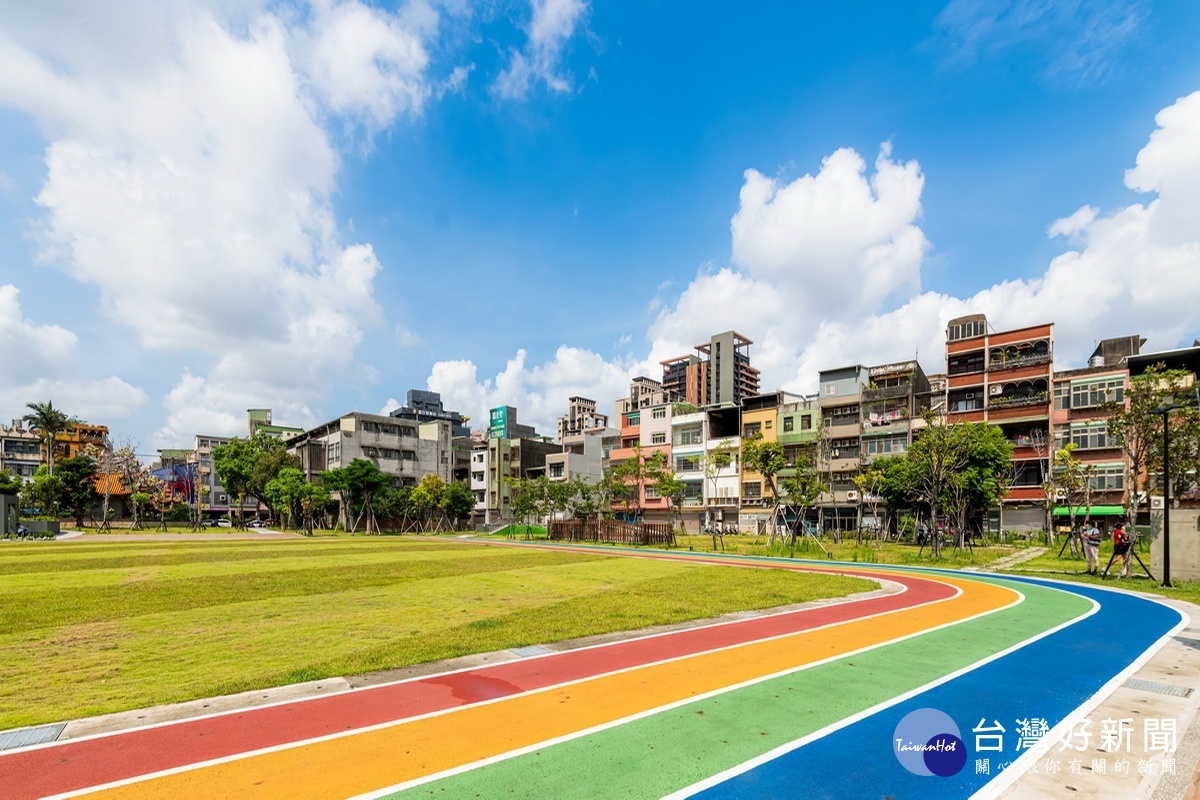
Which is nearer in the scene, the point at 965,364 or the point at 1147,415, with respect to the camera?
the point at 1147,415

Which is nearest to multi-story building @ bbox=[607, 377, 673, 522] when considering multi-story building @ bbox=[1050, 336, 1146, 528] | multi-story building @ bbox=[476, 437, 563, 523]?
multi-story building @ bbox=[476, 437, 563, 523]

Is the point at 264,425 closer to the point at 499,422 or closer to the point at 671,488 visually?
the point at 499,422

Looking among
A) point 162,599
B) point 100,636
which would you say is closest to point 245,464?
point 162,599

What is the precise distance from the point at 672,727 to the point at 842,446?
184 feet

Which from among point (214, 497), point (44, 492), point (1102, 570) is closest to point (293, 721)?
point (1102, 570)

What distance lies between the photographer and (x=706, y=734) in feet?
21.4

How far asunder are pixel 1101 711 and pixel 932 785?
3.54 meters

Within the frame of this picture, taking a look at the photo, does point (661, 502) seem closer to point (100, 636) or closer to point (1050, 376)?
point (1050, 376)

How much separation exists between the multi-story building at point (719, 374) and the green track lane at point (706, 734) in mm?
118480

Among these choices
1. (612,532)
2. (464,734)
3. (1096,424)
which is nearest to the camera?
(464,734)

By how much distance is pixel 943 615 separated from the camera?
1398 cm

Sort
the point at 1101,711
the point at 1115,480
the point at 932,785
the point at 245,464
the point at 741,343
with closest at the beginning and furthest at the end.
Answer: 1. the point at 932,785
2. the point at 1101,711
3. the point at 1115,480
4. the point at 245,464
5. the point at 741,343

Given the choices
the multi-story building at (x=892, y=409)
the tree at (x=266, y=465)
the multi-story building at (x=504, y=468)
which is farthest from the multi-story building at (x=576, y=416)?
the multi-story building at (x=892, y=409)

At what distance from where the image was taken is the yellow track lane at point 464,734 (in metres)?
5.28
